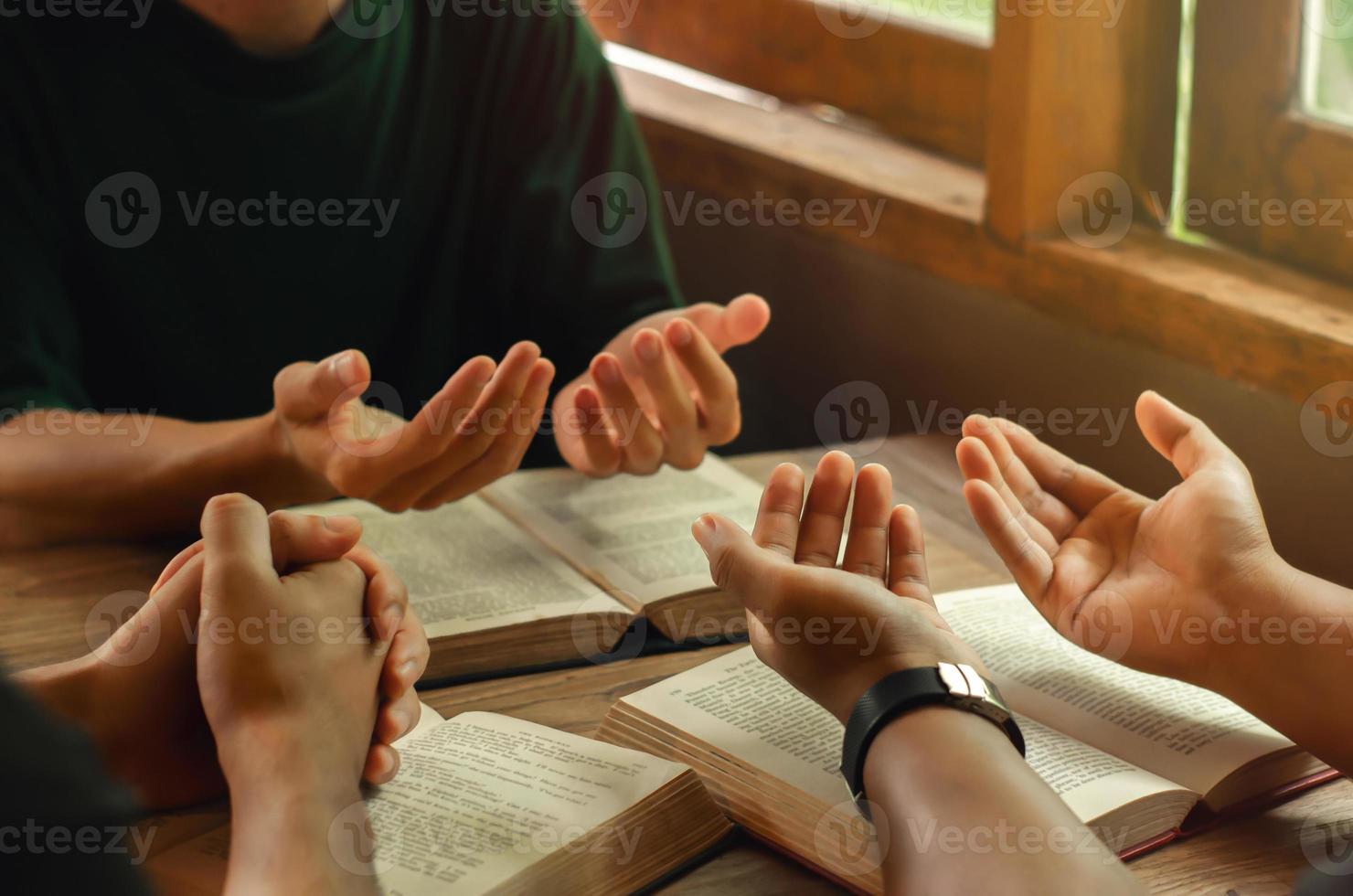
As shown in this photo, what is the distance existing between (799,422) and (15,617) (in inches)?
49.7

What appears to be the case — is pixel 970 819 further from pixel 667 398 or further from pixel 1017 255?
pixel 1017 255

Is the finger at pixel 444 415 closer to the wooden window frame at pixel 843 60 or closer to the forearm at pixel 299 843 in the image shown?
the forearm at pixel 299 843

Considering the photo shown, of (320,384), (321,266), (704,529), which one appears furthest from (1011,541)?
(321,266)

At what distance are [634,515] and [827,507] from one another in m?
0.38

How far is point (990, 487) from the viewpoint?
994mm

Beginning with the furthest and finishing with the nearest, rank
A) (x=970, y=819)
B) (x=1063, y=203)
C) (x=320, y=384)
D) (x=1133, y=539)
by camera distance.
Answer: (x=1063, y=203) < (x=320, y=384) < (x=1133, y=539) < (x=970, y=819)

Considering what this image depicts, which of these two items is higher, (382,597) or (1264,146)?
(1264,146)

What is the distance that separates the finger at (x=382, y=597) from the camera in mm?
902

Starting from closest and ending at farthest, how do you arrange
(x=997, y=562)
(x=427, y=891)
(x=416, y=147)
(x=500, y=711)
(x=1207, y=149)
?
(x=427, y=891), (x=500, y=711), (x=997, y=562), (x=1207, y=149), (x=416, y=147)

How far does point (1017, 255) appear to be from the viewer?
1550 mm

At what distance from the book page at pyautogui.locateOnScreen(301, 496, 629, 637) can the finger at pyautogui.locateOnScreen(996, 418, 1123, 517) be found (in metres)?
0.36

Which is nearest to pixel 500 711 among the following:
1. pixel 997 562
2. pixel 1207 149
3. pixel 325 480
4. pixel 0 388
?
pixel 325 480

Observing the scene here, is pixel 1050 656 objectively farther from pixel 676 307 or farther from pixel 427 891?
pixel 676 307

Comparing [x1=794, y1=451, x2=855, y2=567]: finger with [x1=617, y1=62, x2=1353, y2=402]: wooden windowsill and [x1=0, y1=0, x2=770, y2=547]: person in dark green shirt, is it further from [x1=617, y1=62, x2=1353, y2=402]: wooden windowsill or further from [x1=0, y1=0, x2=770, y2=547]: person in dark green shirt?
[x1=617, y1=62, x2=1353, y2=402]: wooden windowsill
